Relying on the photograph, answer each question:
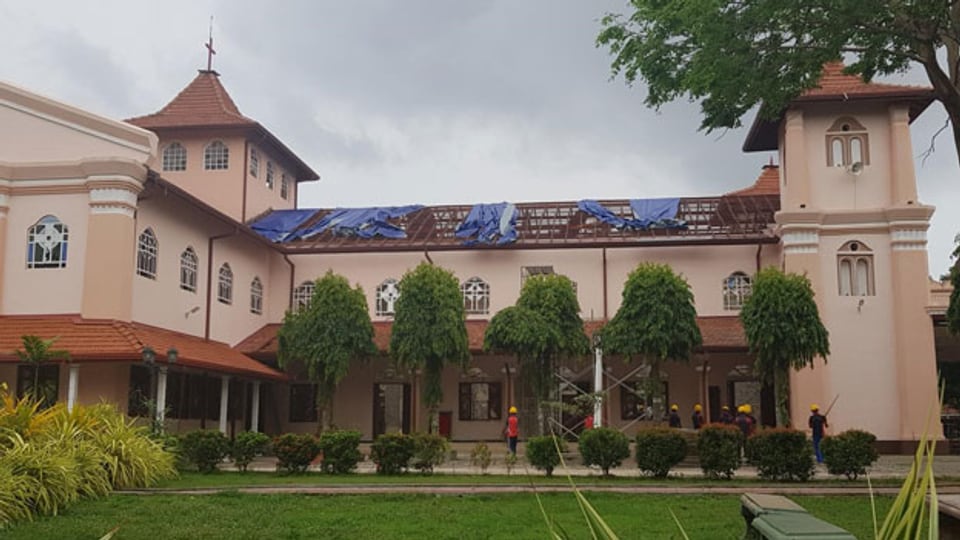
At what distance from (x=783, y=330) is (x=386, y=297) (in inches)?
500

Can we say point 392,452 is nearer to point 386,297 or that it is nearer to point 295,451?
point 295,451

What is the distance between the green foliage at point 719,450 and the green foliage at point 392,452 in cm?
537

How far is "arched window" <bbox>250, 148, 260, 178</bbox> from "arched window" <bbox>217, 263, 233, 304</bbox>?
191 inches

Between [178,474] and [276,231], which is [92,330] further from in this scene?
[276,231]

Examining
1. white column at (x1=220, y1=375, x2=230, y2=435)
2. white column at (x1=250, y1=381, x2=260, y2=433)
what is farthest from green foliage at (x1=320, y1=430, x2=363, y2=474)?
white column at (x1=250, y1=381, x2=260, y2=433)

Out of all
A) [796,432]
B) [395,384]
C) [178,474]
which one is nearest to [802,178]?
[796,432]

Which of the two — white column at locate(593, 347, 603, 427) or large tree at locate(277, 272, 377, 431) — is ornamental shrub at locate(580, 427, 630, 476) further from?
large tree at locate(277, 272, 377, 431)

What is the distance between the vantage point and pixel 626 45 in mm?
12758

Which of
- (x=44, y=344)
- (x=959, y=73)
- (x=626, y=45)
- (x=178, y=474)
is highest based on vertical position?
(x=626, y=45)

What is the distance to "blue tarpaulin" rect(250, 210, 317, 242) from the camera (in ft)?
98.4

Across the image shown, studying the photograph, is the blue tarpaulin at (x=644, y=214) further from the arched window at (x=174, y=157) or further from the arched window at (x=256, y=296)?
the arched window at (x=174, y=157)

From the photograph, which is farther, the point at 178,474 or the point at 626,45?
the point at 178,474

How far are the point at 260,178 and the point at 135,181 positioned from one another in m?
10.5

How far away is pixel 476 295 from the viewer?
1137 inches
